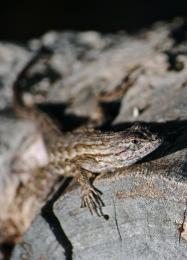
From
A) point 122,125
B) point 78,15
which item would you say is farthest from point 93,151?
point 78,15

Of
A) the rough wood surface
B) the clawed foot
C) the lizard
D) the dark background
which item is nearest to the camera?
the rough wood surface

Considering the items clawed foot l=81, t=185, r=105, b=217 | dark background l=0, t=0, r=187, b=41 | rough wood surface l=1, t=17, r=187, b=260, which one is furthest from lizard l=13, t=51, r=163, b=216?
dark background l=0, t=0, r=187, b=41

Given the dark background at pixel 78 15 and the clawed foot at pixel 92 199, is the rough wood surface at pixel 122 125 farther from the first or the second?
the dark background at pixel 78 15

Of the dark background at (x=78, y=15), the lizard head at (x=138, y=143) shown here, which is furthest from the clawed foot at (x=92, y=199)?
the dark background at (x=78, y=15)

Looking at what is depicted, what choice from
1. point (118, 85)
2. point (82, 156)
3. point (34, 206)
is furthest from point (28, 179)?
point (118, 85)

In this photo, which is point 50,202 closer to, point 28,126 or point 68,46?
point 28,126

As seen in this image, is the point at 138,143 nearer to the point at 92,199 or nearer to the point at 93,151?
the point at 93,151

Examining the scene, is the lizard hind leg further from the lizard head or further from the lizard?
the lizard head

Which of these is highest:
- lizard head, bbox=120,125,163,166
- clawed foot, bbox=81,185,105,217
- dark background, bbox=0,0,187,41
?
dark background, bbox=0,0,187,41
